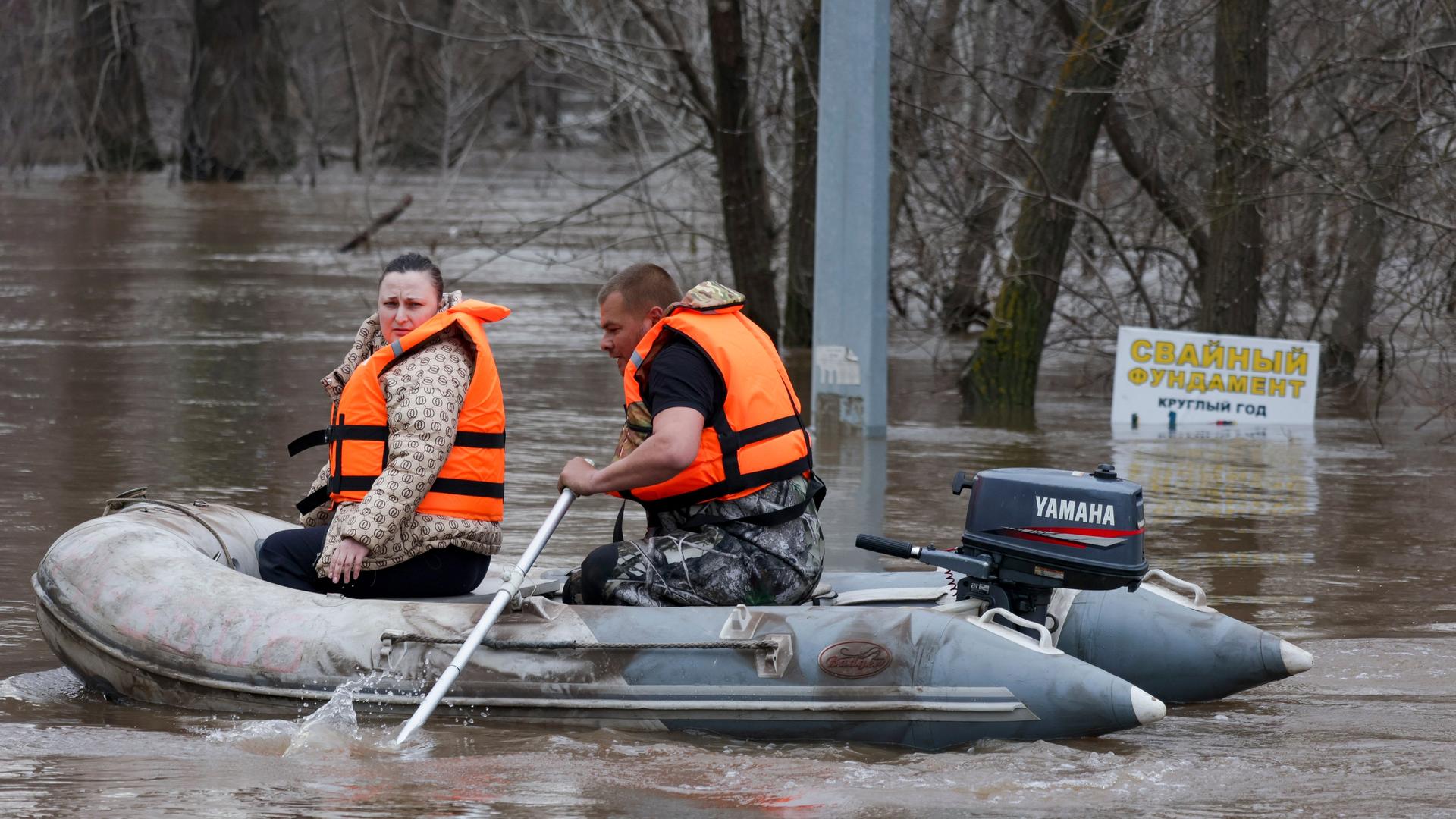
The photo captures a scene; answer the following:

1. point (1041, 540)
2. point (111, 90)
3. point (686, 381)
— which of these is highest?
point (111, 90)

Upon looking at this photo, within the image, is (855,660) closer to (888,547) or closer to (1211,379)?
(888,547)

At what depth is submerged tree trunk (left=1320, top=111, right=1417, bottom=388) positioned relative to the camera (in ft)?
33.8

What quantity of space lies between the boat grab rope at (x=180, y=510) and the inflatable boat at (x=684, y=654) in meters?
0.34

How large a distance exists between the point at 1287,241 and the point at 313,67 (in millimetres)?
32137

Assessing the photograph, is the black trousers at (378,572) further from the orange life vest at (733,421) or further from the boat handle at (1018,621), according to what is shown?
the boat handle at (1018,621)

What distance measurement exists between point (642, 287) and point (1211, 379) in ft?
21.7

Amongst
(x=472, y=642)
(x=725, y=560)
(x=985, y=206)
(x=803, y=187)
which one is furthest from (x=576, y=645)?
(x=803, y=187)

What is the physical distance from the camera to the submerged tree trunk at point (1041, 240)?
11.6 meters

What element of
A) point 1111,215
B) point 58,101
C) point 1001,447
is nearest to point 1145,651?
point 1001,447

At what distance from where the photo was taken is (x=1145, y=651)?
18.0 feet

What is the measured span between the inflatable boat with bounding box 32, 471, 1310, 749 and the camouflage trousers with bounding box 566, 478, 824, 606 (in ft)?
0.42

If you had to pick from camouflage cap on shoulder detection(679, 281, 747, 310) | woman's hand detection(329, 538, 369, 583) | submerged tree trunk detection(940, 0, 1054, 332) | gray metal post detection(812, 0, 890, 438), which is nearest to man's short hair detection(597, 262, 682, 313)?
camouflage cap on shoulder detection(679, 281, 747, 310)

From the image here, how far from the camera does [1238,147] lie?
11.0 metres

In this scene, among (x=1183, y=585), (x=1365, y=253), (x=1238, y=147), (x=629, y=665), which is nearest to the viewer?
(x=629, y=665)
